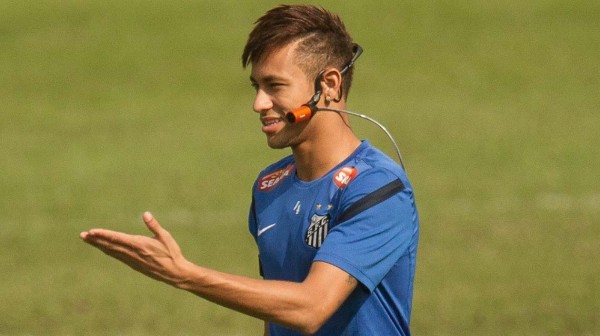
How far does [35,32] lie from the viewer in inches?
1017

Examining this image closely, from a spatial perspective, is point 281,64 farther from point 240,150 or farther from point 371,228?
point 240,150

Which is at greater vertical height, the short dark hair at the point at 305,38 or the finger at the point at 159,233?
the short dark hair at the point at 305,38

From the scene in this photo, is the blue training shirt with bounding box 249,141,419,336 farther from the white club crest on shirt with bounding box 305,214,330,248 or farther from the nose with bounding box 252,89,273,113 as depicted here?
the nose with bounding box 252,89,273,113

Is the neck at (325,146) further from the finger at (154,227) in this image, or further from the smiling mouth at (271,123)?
the finger at (154,227)

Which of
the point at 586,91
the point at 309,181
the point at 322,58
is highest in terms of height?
the point at 322,58

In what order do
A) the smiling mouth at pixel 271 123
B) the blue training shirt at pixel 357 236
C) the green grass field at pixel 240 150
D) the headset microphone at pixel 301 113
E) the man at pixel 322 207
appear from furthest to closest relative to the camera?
the green grass field at pixel 240 150
the smiling mouth at pixel 271 123
the headset microphone at pixel 301 113
the blue training shirt at pixel 357 236
the man at pixel 322 207

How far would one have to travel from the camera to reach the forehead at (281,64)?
6.27 metres

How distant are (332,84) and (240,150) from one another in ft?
41.0

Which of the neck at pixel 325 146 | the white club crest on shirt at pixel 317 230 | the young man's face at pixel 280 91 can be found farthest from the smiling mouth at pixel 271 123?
the white club crest on shirt at pixel 317 230

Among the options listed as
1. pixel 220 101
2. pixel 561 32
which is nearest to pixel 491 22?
pixel 561 32

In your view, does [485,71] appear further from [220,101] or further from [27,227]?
[27,227]

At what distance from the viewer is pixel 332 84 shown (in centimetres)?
641

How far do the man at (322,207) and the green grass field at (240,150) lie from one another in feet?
19.2

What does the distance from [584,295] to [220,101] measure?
32.8 ft
